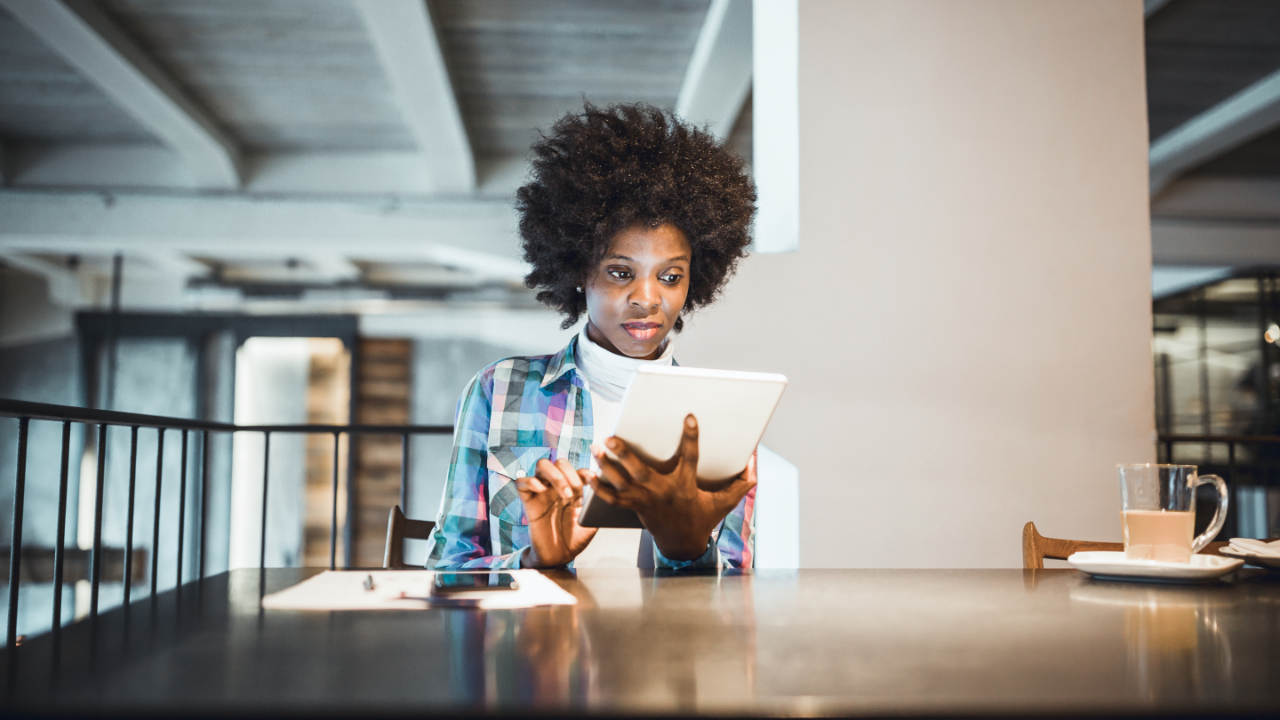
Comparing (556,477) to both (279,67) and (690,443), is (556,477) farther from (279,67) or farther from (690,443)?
(279,67)

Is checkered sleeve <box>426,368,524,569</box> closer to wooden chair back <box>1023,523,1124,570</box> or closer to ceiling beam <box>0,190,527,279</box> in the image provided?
wooden chair back <box>1023,523,1124,570</box>

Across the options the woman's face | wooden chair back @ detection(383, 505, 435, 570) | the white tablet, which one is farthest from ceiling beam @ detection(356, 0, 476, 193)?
the white tablet

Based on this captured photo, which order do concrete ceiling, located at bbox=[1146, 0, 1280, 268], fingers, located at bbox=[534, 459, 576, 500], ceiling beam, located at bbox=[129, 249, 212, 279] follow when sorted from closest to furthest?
1. fingers, located at bbox=[534, 459, 576, 500]
2. concrete ceiling, located at bbox=[1146, 0, 1280, 268]
3. ceiling beam, located at bbox=[129, 249, 212, 279]

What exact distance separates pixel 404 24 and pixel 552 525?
98.7 inches

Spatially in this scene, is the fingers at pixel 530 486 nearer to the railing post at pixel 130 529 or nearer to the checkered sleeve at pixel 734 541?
the checkered sleeve at pixel 734 541

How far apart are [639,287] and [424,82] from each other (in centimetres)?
246

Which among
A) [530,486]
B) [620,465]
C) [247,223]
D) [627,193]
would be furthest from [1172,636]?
[247,223]

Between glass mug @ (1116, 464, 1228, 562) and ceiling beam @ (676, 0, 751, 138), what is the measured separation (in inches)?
84.5

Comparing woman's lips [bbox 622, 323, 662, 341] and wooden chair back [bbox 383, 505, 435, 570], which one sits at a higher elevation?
woman's lips [bbox 622, 323, 662, 341]

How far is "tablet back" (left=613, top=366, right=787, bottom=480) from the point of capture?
0.87 metres

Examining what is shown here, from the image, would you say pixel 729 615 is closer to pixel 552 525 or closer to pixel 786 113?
pixel 552 525

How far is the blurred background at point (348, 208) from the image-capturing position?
3400 millimetres

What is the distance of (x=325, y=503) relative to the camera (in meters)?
6.79

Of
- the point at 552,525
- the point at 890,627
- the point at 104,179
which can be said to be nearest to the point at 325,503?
the point at 104,179
